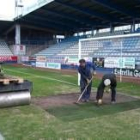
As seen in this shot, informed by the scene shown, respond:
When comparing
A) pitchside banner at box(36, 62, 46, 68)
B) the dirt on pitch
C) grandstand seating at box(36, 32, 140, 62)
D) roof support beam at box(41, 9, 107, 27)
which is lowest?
the dirt on pitch

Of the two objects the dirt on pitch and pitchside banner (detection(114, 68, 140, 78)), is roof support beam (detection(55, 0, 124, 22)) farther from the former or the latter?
the dirt on pitch

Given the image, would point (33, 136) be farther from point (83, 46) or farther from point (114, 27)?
point (114, 27)

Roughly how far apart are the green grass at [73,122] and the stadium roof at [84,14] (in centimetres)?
2237

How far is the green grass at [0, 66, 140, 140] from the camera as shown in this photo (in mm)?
6246

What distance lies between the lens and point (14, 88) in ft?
29.3

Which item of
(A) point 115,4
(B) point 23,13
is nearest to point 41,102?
(A) point 115,4

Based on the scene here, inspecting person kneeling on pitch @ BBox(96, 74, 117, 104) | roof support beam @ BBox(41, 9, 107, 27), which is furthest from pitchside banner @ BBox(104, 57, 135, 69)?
roof support beam @ BBox(41, 9, 107, 27)

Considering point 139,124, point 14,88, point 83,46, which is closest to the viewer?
point 139,124

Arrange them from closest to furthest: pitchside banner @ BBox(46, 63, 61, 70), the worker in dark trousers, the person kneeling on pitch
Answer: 1. the person kneeling on pitch
2. the worker in dark trousers
3. pitchside banner @ BBox(46, 63, 61, 70)

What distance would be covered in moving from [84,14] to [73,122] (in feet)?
101

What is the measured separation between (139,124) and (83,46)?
42.7 ft

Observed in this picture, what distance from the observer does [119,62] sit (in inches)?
766

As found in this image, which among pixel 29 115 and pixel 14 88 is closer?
pixel 29 115

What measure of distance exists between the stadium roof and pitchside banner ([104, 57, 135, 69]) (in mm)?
10657
